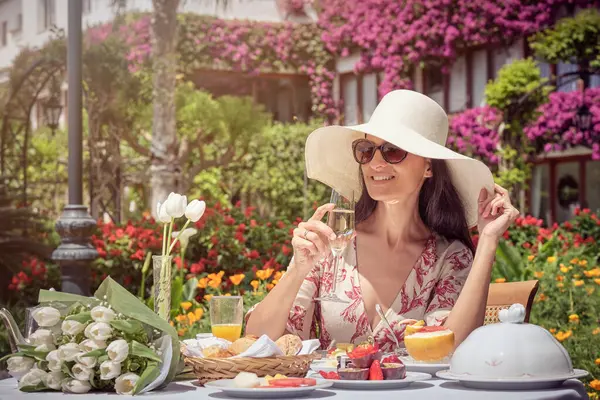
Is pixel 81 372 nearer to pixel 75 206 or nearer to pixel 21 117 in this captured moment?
pixel 75 206

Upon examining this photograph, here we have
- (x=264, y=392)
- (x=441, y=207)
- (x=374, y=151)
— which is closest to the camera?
(x=264, y=392)

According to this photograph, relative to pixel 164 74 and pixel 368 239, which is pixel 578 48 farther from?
pixel 368 239

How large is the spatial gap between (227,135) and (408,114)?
64.9 ft

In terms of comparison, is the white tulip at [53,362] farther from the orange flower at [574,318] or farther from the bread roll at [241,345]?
the orange flower at [574,318]

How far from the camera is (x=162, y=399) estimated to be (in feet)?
7.52

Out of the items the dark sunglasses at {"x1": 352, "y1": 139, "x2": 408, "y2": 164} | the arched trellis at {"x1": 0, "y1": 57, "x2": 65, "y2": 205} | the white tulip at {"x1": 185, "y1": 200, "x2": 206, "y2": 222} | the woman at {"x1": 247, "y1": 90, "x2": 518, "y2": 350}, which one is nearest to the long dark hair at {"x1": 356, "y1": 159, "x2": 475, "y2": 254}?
the woman at {"x1": 247, "y1": 90, "x2": 518, "y2": 350}

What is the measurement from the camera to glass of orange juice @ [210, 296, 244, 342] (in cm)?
275

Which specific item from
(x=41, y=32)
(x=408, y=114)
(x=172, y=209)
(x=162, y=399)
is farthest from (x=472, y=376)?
(x=41, y=32)

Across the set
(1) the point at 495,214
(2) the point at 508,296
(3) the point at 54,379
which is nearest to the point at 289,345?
(3) the point at 54,379

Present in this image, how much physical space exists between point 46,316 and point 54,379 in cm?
15

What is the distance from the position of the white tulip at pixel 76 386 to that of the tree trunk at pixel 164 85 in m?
16.0

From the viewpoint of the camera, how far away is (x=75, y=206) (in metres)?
8.40

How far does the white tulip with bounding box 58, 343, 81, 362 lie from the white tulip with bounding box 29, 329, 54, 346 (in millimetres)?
59

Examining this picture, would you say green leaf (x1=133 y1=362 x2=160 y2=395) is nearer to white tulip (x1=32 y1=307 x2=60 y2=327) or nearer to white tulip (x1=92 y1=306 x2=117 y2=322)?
white tulip (x1=92 y1=306 x2=117 y2=322)
